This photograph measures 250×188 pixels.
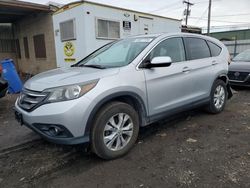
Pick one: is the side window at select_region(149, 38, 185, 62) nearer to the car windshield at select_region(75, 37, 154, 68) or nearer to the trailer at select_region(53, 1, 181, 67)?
the car windshield at select_region(75, 37, 154, 68)

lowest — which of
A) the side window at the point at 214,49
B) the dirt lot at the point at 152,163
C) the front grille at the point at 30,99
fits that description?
the dirt lot at the point at 152,163

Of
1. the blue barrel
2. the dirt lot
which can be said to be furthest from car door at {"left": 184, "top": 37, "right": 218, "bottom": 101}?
the blue barrel

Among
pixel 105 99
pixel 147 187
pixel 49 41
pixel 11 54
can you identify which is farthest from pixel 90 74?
pixel 11 54

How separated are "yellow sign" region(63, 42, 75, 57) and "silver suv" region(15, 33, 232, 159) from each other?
4722 mm

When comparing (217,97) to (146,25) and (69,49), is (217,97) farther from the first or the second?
(69,49)

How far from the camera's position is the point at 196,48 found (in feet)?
14.5

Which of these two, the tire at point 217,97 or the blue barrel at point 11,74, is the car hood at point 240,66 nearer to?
the tire at point 217,97

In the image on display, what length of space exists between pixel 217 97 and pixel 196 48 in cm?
128

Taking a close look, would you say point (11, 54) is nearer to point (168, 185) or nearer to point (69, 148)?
point (69, 148)

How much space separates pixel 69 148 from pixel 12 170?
0.84 metres

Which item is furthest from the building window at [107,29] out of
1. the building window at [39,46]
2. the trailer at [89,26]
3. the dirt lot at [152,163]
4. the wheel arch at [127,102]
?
the wheel arch at [127,102]

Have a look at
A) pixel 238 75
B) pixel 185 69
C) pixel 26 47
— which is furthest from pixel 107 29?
pixel 26 47

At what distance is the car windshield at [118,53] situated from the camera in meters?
3.48

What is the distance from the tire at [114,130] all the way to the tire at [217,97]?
2270 mm
